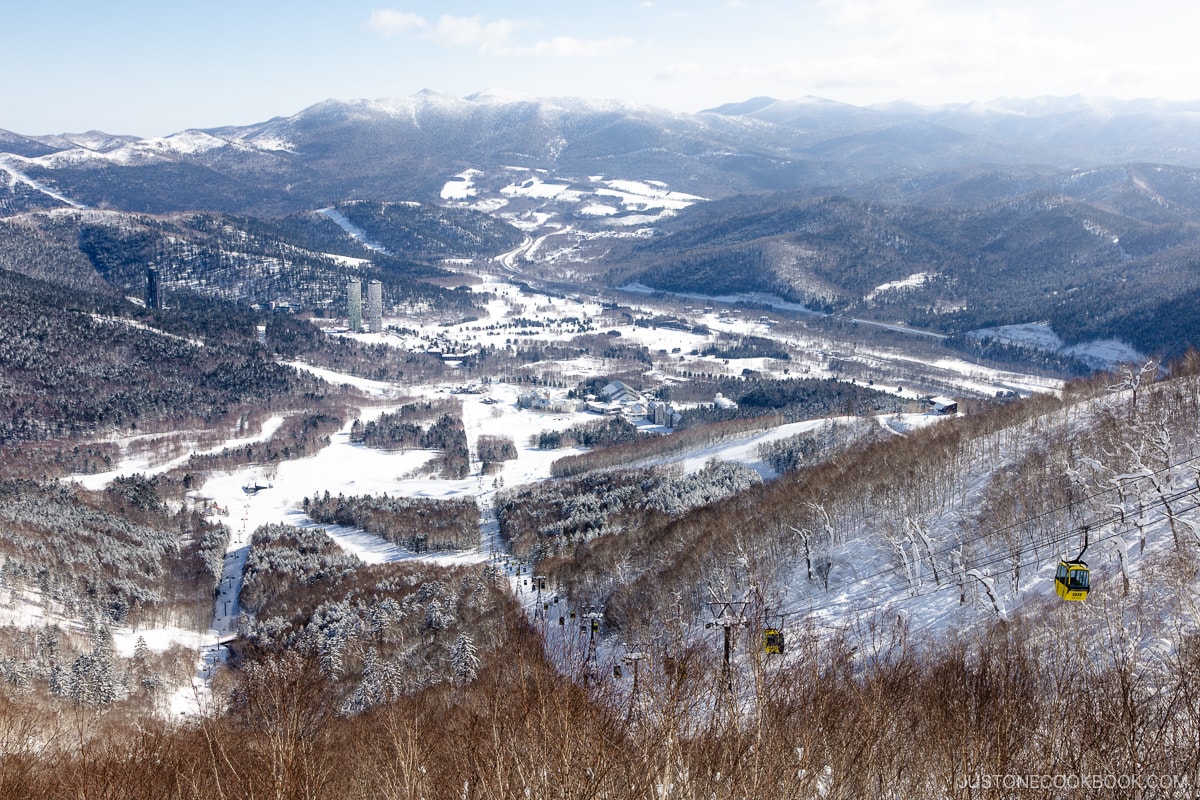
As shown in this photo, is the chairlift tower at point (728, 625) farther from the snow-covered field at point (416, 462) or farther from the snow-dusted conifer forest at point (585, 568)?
the snow-covered field at point (416, 462)

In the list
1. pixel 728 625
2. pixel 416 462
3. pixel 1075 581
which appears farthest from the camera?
pixel 416 462

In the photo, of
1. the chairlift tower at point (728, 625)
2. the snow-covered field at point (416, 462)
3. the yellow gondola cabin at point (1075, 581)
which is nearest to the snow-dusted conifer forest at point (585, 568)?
the chairlift tower at point (728, 625)

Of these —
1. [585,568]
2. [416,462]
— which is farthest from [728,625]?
[416,462]

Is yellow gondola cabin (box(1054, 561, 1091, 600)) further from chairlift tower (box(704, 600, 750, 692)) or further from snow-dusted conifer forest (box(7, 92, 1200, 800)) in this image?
chairlift tower (box(704, 600, 750, 692))

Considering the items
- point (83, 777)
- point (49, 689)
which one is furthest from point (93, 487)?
point (83, 777)

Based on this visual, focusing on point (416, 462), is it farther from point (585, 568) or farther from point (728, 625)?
point (728, 625)

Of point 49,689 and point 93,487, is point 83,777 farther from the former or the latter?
point 93,487

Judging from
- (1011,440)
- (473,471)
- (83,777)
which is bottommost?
(473,471)

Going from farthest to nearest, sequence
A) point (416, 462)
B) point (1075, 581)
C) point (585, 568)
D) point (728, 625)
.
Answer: point (416, 462) → point (585, 568) → point (1075, 581) → point (728, 625)

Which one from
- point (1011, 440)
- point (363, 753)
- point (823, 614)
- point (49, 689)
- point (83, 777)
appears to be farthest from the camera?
point (1011, 440)

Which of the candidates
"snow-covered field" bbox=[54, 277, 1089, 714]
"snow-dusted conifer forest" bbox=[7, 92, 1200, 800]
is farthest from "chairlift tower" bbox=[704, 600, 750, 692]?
"snow-covered field" bbox=[54, 277, 1089, 714]

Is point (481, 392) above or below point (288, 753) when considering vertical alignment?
below
